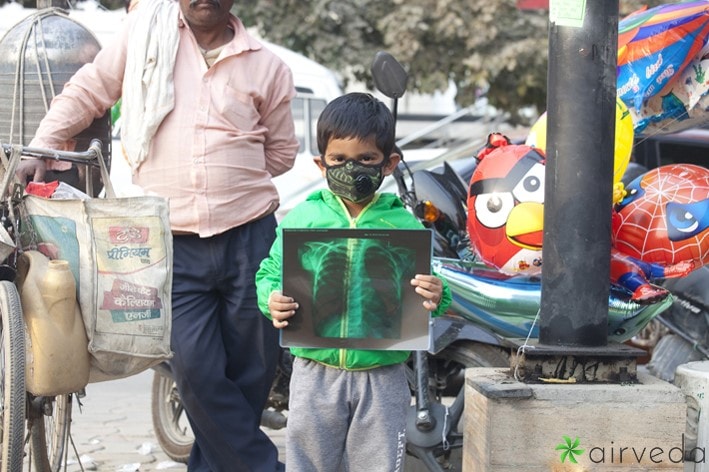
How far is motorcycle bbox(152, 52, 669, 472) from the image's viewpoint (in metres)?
4.68

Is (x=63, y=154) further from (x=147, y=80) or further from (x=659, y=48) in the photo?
(x=659, y=48)

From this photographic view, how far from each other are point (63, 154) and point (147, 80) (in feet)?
1.43

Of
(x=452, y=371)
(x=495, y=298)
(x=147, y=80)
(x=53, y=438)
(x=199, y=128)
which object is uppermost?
(x=147, y=80)

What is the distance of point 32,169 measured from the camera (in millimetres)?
4219

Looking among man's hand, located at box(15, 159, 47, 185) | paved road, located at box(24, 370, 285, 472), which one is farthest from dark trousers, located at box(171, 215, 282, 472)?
paved road, located at box(24, 370, 285, 472)

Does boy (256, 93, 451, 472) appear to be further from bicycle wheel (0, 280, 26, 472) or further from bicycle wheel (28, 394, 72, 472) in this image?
bicycle wheel (28, 394, 72, 472)

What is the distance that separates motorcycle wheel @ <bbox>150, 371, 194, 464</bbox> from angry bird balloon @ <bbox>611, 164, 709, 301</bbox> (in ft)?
7.53

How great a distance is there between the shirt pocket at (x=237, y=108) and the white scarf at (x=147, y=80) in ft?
0.60

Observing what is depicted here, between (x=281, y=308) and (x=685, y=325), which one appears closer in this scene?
(x=281, y=308)

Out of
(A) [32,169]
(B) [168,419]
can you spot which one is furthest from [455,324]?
(A) [32,169]

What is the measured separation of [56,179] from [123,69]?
556 mm

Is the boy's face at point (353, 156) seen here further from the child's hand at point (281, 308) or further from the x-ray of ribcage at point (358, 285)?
the child's hand at point (281, 308)

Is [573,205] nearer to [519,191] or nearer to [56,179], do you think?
[519,191]

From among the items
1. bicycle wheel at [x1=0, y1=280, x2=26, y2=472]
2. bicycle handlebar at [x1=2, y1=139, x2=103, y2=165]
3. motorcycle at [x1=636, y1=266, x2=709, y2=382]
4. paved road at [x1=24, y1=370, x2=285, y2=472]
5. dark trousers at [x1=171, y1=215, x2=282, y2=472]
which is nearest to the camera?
bicycle wheel at [x1=0, y1=280, x2=26, y2=472]
